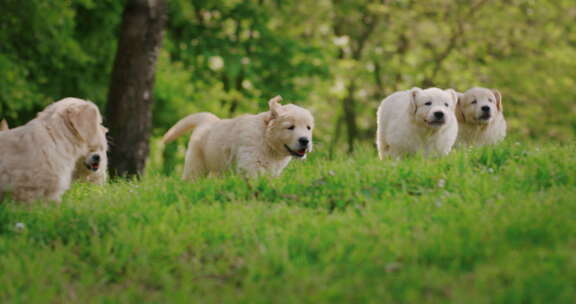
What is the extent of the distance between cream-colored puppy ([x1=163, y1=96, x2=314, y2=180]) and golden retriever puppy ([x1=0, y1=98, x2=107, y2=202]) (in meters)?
1.66

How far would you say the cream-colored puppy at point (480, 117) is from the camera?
9281 millimetres

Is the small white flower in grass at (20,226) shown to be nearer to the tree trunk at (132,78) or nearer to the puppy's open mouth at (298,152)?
the puppy's open mouth at (298,152)

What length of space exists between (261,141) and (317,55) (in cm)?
1150

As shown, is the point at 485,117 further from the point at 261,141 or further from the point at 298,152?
the point at 261,141

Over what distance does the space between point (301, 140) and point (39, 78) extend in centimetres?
1033

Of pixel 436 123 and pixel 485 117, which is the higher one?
pixel 485 117

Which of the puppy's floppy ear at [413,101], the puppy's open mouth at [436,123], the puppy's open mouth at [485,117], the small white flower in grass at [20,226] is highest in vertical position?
the puppy's floppy ear at [413,101]

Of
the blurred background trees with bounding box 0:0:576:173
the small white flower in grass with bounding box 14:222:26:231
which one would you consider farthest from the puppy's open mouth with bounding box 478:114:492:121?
the blurred background trees with bounding box 0:0:576:173

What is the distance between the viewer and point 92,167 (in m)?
7.20

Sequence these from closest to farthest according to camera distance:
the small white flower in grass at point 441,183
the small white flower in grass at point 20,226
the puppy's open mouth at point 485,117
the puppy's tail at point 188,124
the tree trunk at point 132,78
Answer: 1. the small white flower in grass at point 20,226
2. the small white flower in grass at point 441,183
3. the puppy's tail at point 188,124
4. the puppy's open mouth at point 485,117
5. the tree trunk at point 132,78

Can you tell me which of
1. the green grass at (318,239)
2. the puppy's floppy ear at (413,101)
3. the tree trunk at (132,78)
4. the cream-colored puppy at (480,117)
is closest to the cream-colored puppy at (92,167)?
the green grass at (318,239)

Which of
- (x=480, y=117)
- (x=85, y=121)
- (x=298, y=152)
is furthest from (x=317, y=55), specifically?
(x=85, y=121)

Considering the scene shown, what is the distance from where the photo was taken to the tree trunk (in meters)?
11.6

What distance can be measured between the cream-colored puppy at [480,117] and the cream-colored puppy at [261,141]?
2.65 m
